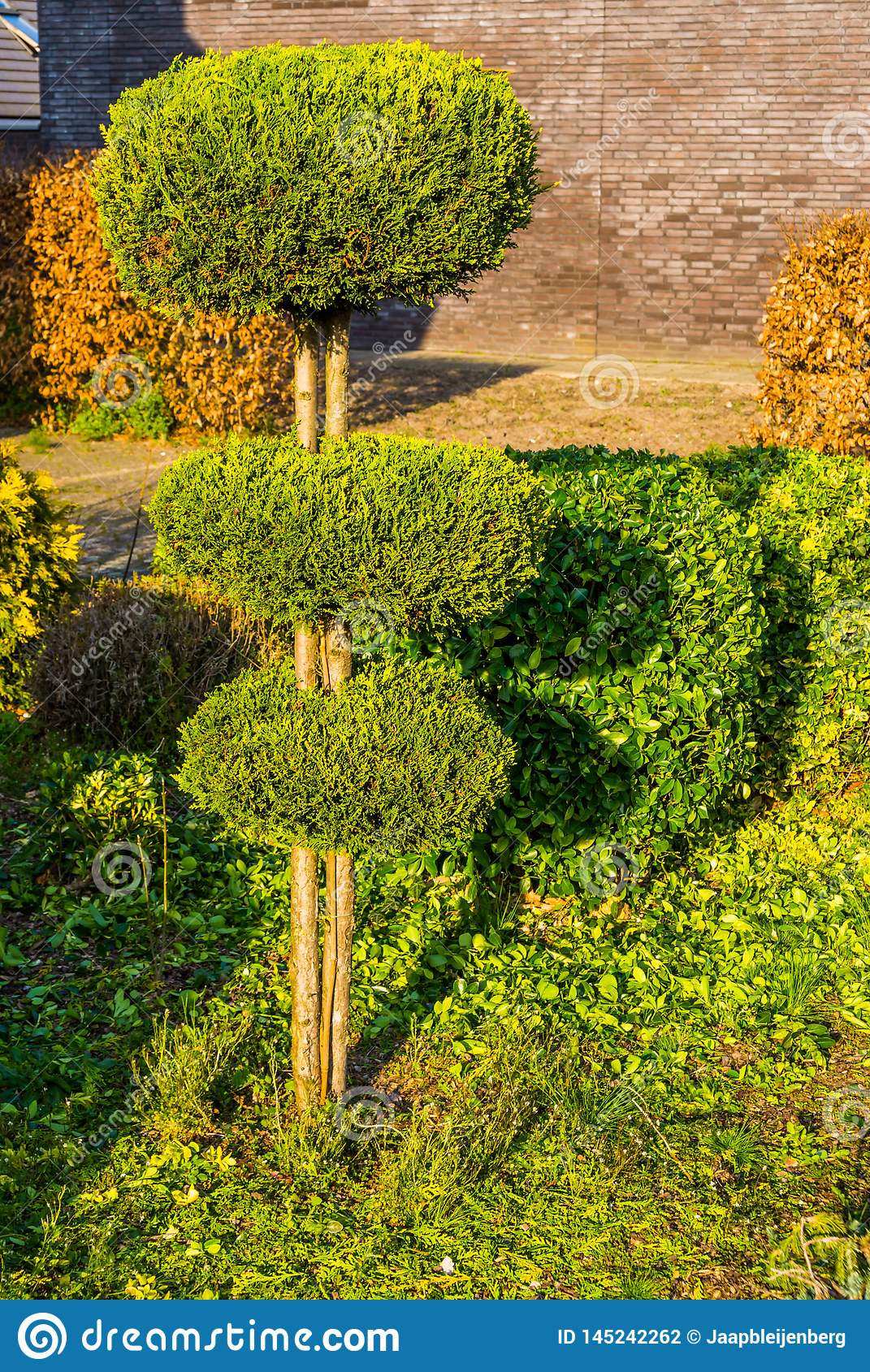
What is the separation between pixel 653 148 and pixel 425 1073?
14.1m

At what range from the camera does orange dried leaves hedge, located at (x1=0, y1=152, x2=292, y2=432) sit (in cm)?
1218

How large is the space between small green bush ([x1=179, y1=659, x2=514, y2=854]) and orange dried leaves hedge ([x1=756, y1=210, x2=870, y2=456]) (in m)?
6.43

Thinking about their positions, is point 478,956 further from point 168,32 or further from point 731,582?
point 168,32

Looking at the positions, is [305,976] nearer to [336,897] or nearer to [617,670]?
[336,897]

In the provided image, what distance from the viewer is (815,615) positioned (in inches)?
261

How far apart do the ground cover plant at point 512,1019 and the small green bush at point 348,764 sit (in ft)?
1.22

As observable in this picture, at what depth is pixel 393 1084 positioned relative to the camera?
4.54 metres

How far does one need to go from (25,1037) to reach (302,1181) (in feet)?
4.33

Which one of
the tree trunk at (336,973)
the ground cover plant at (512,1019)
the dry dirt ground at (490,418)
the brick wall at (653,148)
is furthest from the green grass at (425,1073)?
the brick wall at (653,148)

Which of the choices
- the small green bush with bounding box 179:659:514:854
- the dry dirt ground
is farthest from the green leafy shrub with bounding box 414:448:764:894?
the dry dirt ground

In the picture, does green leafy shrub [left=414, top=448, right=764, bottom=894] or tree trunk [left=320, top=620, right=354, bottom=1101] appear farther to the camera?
green leafy shrub [left=414, top=448, right=764, bottom=894]

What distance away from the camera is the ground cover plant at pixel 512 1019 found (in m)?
3.81

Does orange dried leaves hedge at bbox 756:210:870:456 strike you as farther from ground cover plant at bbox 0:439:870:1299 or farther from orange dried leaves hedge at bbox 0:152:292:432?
orange dried leaves hedge at bbox 0:152:292:432

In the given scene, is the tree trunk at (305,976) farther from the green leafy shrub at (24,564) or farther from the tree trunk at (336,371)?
the green leafy shrub at (24,564)
